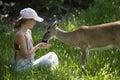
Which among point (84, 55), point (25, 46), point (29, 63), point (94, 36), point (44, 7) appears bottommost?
point (44, 7)

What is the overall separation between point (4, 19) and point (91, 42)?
16.6ft

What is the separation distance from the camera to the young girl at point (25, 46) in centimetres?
674

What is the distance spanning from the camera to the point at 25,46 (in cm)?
673

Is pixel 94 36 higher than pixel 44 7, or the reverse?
pixel 94 36

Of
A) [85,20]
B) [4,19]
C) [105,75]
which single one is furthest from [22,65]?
[4,19]

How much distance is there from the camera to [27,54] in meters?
6.75

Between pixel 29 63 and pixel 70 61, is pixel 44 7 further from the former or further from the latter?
pixel 29 63

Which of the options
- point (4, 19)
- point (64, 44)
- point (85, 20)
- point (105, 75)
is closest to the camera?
point (105, 75)

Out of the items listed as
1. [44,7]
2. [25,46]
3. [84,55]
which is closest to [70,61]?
[84,55]

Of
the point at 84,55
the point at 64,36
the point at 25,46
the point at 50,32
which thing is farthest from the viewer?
the point at 64,36

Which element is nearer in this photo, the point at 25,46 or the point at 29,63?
the point at 25,46

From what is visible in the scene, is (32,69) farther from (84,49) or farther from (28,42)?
(84,49)

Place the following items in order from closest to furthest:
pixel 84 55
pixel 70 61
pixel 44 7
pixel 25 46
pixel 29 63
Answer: pixel 25 46 < pixel 29 63 < pixel 70 61 < pixel 84 55 < pixel 44 7

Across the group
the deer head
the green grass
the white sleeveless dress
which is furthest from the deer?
the white sleeveless dress
